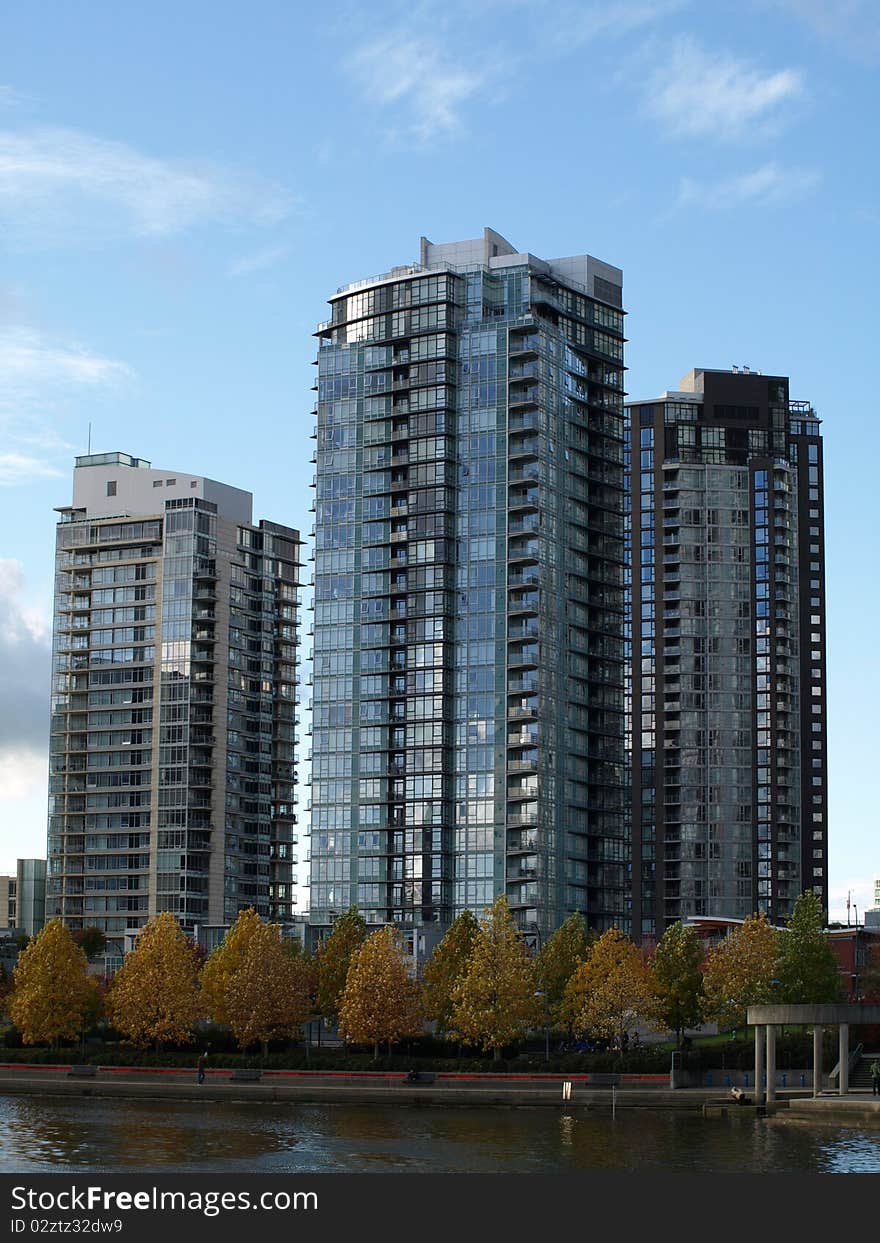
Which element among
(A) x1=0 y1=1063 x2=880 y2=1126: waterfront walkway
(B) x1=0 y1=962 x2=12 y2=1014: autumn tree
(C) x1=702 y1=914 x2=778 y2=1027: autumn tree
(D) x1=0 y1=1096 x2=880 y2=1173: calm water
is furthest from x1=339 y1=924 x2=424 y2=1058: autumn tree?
(B) x1=0 y1=962 x2=12 y2=1014: autumn tree

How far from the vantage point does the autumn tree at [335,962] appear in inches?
5915

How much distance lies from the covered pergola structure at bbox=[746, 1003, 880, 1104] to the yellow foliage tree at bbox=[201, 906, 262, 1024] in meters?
48.5

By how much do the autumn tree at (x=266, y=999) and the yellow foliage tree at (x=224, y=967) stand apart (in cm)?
262

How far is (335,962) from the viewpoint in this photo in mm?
152125

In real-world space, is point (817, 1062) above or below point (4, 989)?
above

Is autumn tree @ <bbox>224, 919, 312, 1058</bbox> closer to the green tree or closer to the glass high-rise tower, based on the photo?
the green tree

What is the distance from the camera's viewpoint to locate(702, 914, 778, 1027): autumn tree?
442 feet

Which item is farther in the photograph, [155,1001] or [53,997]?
[53,997]

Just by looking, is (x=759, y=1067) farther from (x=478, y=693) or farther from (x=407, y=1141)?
(x=478, y=693)

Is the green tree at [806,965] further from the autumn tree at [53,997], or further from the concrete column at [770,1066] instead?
the autumn tree at [53,997]

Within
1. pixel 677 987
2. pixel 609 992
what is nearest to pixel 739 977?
pixel 677 987

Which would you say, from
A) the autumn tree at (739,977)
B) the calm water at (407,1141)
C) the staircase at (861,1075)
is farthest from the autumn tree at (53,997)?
the staircase at (861,1075)

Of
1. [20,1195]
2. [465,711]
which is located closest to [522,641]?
[465,711]

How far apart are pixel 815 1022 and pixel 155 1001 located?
2233 inches
